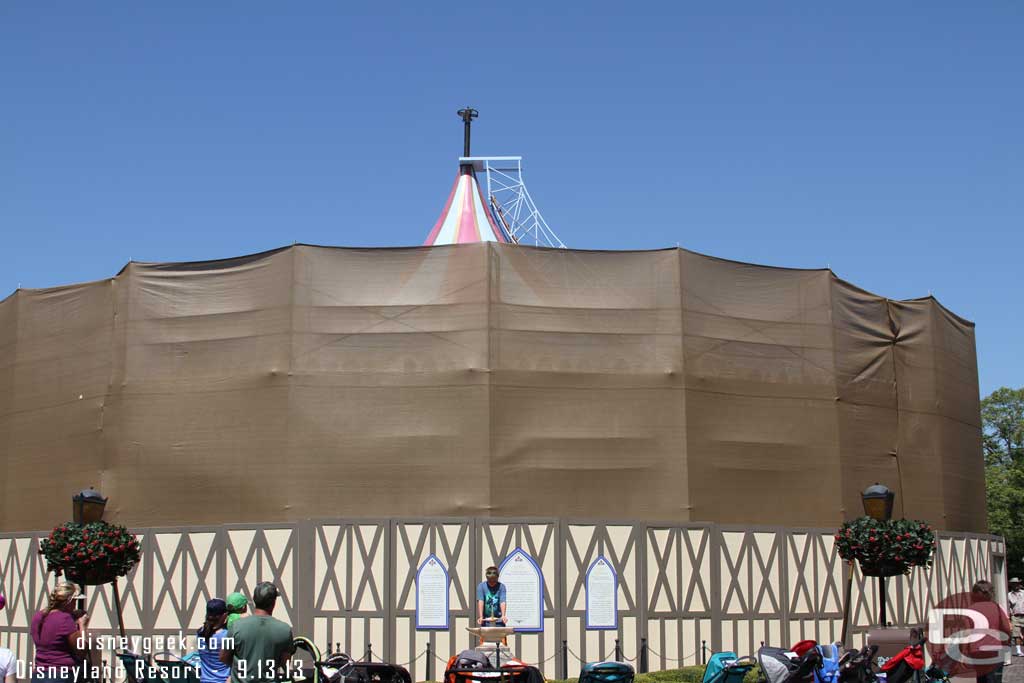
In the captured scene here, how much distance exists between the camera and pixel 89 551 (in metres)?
15.3

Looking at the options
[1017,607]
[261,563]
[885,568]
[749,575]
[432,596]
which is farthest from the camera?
[1017,607]

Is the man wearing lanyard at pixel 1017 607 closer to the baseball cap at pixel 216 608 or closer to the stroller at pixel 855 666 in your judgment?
the stroller at pixel 855 666

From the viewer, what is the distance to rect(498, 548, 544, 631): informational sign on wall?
1748 centimetres

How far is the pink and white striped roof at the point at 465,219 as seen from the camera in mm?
25875

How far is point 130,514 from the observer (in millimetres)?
19547

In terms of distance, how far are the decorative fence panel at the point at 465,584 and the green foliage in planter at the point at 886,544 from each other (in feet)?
3.10

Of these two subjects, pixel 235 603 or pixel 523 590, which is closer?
pixel 235 603

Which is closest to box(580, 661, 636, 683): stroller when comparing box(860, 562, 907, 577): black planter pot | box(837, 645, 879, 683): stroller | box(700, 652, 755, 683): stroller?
box(700, 652, 755, 683): stroller

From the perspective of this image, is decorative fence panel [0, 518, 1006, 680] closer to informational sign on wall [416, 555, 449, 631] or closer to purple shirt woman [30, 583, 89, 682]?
informational sign on wall [416, 555, 449, 631]

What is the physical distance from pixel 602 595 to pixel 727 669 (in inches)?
243

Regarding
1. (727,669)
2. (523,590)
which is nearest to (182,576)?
(523,590)

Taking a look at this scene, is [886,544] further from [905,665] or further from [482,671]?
[482,671]

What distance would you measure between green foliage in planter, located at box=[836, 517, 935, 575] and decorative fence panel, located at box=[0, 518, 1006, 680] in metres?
0.94

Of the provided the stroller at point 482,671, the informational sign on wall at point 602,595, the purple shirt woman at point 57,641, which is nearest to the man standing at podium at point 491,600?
the stroller at point 482,671
